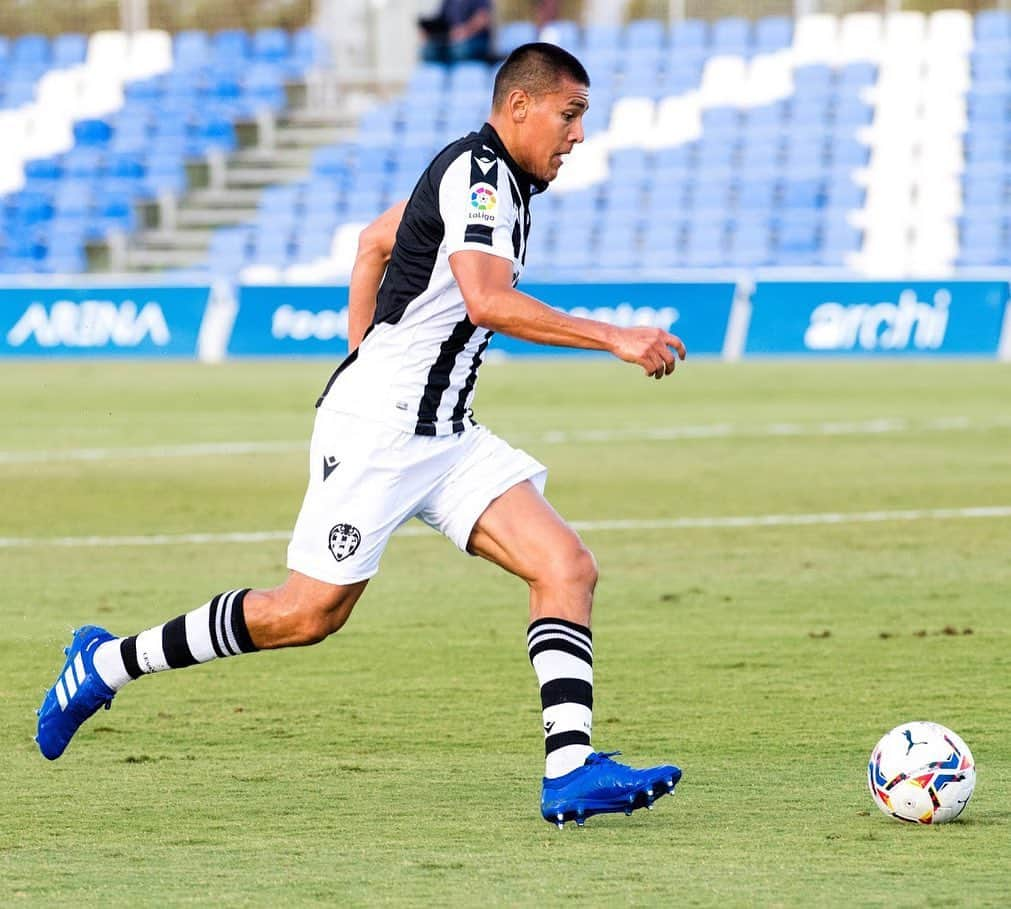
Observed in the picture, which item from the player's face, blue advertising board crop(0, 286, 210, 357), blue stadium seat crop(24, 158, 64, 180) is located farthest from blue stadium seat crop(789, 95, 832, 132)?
the player's face

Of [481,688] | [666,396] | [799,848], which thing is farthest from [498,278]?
[666,396]

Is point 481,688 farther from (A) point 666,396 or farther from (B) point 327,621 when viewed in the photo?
(A) point 666,396

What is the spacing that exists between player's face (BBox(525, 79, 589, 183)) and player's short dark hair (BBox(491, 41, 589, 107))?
0.02 metres

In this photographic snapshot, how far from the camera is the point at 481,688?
7547 mm

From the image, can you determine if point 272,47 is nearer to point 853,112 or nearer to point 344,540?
point 853,112

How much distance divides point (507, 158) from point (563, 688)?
1459 mm

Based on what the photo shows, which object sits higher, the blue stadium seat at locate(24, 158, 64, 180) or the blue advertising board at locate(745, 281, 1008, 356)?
the blue advertising board at locate(745, 281, 1008, 356)

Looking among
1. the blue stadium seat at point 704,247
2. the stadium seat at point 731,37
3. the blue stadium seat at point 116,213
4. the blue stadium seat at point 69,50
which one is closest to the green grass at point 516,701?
the blue stadium seat at point 704,247

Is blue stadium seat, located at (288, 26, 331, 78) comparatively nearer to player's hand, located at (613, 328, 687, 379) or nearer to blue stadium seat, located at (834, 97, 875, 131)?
blue stadium seat, located at (834, 97, 875, 131)

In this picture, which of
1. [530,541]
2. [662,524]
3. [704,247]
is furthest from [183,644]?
[704,247]

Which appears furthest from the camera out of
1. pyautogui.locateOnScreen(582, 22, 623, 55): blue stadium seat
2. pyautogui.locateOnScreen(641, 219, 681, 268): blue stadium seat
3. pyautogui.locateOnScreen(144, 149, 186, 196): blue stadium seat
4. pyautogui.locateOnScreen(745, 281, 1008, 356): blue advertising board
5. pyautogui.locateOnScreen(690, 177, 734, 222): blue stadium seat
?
pyautogui.locateOnScreen(144, 149, 186, 196): blue stadium seat

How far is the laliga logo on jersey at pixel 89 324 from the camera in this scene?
28.8 metres

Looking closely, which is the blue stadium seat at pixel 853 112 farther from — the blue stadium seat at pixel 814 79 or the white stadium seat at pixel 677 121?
the white stadium seat at pixel 677 121

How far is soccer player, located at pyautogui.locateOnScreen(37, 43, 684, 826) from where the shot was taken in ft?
17.8
